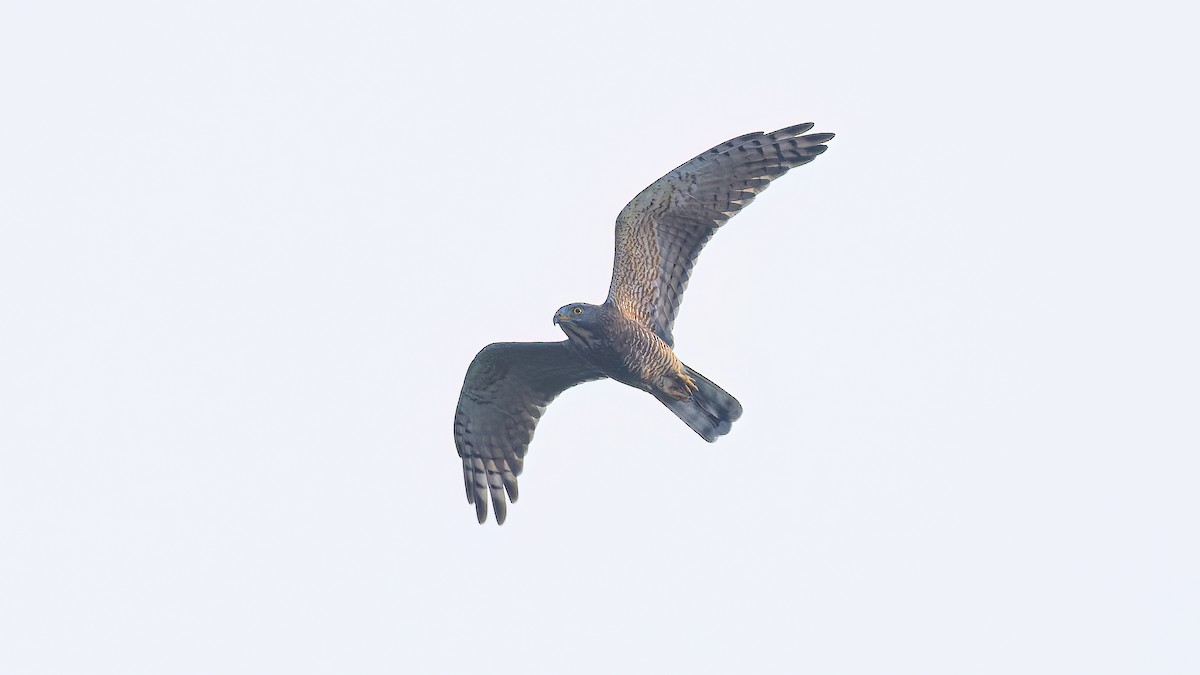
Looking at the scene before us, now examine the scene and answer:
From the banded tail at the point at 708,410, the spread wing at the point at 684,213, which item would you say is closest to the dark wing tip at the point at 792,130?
the spread wing at the point at 684,213

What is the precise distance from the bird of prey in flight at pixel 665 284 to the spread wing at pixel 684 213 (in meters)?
0.01

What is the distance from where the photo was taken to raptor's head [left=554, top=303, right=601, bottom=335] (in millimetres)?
17641

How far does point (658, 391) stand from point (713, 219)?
6.27ft

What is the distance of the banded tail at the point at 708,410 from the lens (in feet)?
61.7

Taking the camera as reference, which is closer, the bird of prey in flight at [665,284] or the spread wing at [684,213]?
the bird of prey in flight at [665,284]

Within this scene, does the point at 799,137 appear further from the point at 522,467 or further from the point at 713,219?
the point at 522,467

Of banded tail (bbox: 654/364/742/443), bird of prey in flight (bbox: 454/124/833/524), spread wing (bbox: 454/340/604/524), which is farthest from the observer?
spread wing (bbox: 454/340/604/524)

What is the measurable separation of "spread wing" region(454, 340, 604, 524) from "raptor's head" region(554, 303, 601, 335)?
164 centimetres

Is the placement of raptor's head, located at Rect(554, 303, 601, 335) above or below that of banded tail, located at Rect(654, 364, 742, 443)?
above

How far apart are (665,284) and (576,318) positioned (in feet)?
4.50

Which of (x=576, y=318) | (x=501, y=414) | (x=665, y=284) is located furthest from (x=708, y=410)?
(x=501, y=414)

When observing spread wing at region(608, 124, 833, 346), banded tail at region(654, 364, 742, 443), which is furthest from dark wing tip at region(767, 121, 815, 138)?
banded tail at region(654, 364, 742, 443)

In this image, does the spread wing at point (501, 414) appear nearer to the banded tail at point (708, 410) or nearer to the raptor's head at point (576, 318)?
the banded tail at point (708, 410)

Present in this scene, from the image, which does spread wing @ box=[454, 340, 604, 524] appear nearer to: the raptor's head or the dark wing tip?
the raptor's head
